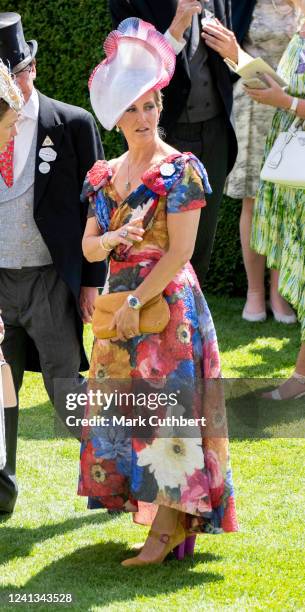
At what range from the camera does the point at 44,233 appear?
17.0ft

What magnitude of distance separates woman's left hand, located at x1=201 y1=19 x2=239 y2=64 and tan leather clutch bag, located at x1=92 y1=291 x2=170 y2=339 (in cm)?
193

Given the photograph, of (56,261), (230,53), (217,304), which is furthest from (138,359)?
(217,304)

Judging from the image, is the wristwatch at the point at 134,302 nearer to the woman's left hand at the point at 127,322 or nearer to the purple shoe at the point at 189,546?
the woman's left hand at the point at 127,322

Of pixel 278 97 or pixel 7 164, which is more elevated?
pixel 7 164

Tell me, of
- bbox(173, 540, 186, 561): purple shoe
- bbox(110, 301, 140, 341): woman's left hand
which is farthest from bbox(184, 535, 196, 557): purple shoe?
bbox(110, 301, 140, 341): woman's left hand

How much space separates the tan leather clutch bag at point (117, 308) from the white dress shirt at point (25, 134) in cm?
76

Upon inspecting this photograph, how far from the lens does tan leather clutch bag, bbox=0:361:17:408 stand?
4207 mm

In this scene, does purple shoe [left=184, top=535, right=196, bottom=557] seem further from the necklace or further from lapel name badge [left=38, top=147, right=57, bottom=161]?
the necklace

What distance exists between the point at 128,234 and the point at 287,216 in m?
2.40

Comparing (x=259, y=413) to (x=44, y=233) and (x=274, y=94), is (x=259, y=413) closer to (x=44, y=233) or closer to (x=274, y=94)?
(x=274, y=94)

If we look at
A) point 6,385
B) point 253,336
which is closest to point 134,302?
point 6,385

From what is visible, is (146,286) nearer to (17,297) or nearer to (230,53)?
(17,297)

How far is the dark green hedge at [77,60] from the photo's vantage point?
8695 millimetres

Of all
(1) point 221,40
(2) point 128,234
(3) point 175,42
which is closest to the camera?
(2) point 128,234
